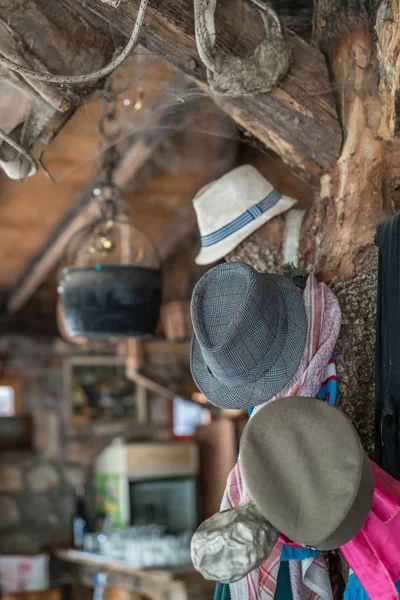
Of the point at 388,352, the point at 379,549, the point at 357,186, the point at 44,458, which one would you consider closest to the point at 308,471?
the point at 379,549

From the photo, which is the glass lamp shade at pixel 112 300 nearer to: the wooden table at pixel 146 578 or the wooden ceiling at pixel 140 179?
the wooden ceiling at pixel 140 179

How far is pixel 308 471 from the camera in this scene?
1.28 m

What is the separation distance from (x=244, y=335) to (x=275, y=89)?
0.54 metres

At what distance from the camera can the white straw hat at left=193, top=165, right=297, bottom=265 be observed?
1.86 m

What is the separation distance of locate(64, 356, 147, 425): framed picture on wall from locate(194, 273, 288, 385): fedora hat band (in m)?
4.07

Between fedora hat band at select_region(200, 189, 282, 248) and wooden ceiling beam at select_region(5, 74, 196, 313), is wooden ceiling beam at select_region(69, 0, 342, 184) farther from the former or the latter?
wooden ceiling beam at select_region(5, 74, 196, 313)

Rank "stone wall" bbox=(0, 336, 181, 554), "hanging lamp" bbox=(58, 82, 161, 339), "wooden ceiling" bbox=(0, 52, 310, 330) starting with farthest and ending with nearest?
"stone wall" bbox=(0, 336, 181, 554) → "hanging lamp" bbox=(58, 82, 161, 339) → "wooden ceiling" bbox=(0, 52, 310, 330)

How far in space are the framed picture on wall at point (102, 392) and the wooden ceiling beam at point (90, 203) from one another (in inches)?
23.4

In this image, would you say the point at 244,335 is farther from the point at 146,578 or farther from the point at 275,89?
the point at 146,578

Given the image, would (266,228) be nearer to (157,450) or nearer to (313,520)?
(313,520)

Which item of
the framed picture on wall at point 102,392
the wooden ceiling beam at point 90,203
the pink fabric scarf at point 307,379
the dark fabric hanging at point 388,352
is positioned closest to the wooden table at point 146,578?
the framed picture on wall at point 102,392

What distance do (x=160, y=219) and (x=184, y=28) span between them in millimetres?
3223

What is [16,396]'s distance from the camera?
17.8 feet

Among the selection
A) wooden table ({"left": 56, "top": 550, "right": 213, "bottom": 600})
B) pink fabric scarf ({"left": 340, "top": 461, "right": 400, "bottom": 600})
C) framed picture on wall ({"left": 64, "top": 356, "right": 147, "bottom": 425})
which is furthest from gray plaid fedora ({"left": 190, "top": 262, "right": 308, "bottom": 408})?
framed picture on wall ({"left": 64, "top": 356, "right": 147, "bottom": 425})
